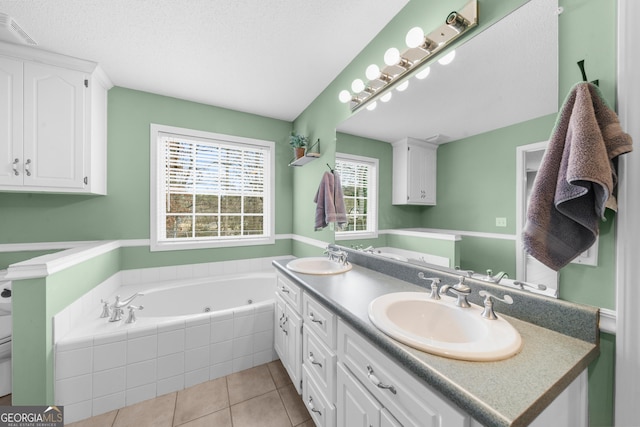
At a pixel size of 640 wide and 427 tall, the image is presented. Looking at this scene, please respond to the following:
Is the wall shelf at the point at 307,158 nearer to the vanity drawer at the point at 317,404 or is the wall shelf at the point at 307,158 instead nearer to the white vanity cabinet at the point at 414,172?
the white vanity cabinet at the point at 414,172

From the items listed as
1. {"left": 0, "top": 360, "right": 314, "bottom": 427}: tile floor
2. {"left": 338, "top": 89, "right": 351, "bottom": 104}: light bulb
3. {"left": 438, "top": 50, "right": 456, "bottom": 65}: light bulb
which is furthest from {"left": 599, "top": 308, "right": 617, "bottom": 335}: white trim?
{"left": 338, "top": 89, "right": 351, "bottom": 104}: light bulb

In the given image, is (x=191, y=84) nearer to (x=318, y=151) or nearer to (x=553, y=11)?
(x=318, y=151)

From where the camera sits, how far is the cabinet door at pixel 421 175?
125cm

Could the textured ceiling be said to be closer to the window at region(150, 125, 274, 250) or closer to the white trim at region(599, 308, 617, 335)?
the window at region(150, 125, 274, 250)

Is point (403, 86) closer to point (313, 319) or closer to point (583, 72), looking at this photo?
point (583, 72)

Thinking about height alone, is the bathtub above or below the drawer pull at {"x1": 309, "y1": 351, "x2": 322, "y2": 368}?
below

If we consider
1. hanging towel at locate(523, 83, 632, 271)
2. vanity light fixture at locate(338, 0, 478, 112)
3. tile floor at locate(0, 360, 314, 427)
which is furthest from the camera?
tile floor at locate(0, 360, 314, 427)

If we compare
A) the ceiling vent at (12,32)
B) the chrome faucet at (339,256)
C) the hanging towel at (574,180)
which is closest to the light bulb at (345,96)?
the chrome faucet at (339,256)

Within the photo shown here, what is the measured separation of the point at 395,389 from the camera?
0.72 metres

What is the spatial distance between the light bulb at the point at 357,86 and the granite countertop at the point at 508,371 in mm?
1517

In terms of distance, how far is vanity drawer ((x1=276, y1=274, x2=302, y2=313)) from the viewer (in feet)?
4.76

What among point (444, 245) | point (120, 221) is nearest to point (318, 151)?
point (444, 245)

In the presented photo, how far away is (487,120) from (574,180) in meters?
0.50

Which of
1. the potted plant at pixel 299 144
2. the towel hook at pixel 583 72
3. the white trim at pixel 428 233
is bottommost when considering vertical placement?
the white trim at pixel 428 233
